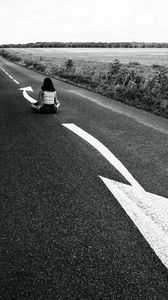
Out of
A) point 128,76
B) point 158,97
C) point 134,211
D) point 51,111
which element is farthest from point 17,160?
point 128,76

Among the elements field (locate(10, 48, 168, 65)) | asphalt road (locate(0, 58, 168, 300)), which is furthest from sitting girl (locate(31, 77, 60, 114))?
field (locate(10, 48, 168, 65))

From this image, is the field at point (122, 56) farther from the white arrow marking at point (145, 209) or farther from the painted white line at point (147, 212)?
the painted white line at point (147, 212)

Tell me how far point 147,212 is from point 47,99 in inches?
268

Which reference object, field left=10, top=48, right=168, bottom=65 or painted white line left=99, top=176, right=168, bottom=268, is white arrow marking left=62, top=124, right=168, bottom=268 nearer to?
painted white line left=99, top=176, right=168, bottom=268

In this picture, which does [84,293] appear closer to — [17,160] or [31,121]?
[17,160]

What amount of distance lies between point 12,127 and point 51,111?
224 centimetres

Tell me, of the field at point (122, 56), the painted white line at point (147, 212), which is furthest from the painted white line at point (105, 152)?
the field at point (122, 56)

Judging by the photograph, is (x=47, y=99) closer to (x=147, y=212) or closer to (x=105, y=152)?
(x=105, y=152)

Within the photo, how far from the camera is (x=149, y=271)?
3133mm

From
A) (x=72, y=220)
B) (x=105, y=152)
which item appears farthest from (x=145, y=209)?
(x=105, y=152)

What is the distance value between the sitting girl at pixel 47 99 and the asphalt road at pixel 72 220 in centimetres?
227

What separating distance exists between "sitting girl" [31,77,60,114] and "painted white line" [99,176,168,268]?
5572mm

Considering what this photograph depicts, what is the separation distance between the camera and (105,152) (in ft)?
21.9

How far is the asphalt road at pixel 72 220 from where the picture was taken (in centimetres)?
297
